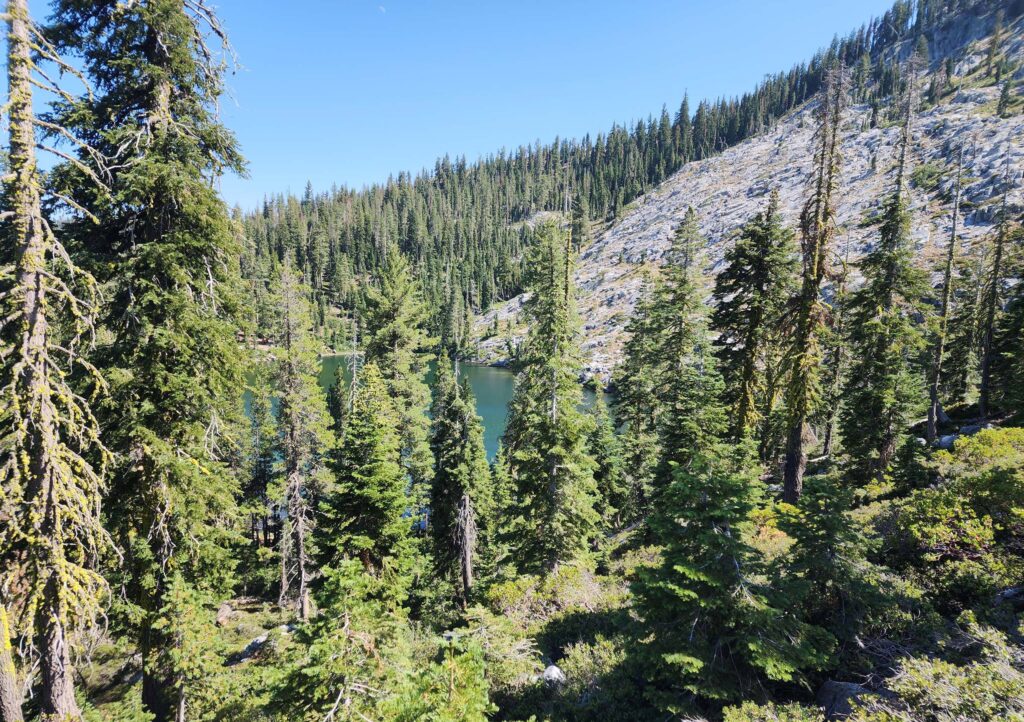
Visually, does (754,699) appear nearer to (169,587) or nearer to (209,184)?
(169,587)

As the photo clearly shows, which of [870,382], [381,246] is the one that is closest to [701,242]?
[870,382]

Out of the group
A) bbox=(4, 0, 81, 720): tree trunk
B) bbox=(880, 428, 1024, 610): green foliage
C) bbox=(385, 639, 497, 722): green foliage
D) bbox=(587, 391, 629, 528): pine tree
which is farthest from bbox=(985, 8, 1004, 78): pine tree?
bbox=(4, 0, 81, 720): tree trunk

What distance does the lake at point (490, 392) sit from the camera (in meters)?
55.5

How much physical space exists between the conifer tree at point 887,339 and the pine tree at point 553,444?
12.9 meters

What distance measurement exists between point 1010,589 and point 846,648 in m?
2.74

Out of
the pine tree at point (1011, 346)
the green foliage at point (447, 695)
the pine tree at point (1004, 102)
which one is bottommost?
the green foliage at point (447, 695)

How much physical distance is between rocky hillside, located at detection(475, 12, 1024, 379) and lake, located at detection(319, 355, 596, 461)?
24.7 ft

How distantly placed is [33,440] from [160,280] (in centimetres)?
412

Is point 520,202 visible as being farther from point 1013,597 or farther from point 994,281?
point 1013,597

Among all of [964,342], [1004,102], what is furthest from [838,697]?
[1004,102]

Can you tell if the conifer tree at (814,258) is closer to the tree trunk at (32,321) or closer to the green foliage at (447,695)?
the green foliage at (447,695)

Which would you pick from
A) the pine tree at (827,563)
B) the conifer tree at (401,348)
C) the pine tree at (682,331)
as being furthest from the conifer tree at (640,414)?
the pine tree at (827,563)

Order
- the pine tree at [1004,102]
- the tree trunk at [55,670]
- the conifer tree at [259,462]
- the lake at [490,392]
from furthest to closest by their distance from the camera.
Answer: the pine tree at [1004,102]
the lake at [490,392]
the conifer tree at [259,462]
the tree trunk at [55,670]

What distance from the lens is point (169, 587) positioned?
9664 mm
